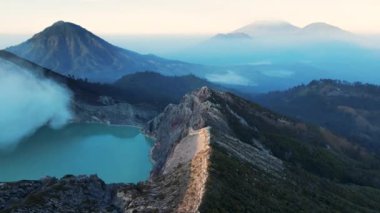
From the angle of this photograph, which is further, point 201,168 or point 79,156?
point 79,156

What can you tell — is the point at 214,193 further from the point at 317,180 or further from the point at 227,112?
the point at 227,112

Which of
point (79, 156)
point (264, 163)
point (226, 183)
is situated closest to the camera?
point (226, 183)

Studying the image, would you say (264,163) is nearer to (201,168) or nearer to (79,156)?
(201,168)

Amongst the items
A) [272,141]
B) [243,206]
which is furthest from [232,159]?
[272,141]

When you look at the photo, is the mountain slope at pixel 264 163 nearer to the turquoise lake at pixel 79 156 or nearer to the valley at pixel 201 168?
the valley at pixel 201 168

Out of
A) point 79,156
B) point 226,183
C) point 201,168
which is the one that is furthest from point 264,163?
point 79,156

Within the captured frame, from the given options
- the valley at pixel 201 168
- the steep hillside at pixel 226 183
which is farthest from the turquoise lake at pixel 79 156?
the steep hillside at pixel 226 183

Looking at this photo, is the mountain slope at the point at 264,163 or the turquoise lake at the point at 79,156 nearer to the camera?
the mountain slope at the point at 264,163

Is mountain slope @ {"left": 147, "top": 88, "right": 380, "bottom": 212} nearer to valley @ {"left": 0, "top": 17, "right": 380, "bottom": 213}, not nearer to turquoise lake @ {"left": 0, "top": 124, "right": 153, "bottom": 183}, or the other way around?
valley @ {"left": 0, "top": 17, "right": 380, "bottom": 213}
